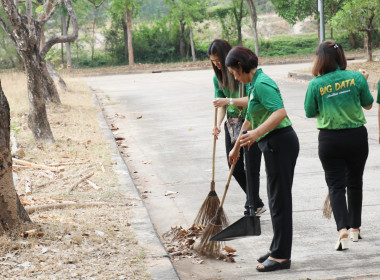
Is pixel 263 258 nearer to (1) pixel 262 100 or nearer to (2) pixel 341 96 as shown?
(1) pixel 262 100

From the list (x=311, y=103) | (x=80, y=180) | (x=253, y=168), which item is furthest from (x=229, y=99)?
(x=80, y=180)

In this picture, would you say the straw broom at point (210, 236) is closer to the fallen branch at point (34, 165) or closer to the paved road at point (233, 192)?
the paved road at point (233, 192)

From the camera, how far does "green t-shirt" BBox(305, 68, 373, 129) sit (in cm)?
530

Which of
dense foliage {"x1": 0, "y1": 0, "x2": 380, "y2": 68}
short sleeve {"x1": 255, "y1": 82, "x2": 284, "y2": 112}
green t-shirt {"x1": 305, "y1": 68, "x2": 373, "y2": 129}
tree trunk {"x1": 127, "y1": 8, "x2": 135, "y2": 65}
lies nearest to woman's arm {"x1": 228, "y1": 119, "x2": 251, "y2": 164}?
short sleeve {"x1": 255, "y1": 82, "x2": 284, "y2": 112}

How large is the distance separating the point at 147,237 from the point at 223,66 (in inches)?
68.6

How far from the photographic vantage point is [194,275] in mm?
5215

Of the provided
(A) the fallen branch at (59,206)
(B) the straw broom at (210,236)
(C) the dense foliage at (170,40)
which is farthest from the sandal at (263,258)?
(C) the dense foliage at (170,40)

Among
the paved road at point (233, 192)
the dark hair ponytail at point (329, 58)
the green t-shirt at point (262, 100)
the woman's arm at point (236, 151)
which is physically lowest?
the paved road at point (233, 192)

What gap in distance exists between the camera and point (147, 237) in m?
6.02

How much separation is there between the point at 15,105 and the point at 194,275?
13.2 m

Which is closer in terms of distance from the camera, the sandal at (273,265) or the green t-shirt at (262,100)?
the green t-shirt at (262,100)

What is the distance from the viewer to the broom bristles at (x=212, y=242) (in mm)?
5566

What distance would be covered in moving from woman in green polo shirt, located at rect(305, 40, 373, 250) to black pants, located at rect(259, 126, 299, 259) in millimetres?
496

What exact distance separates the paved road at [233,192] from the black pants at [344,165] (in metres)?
0.33
